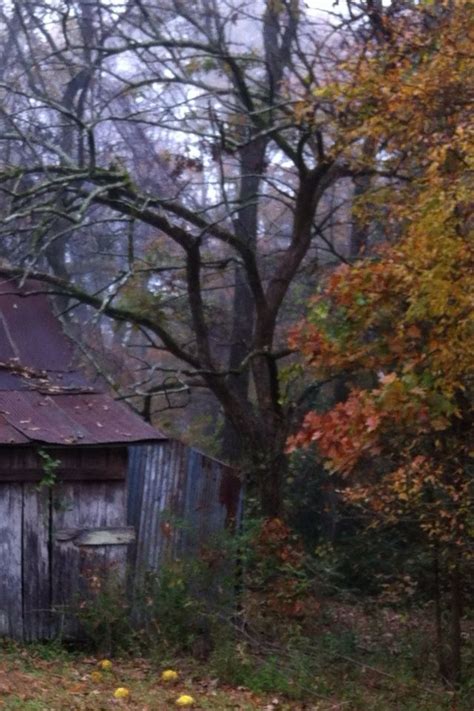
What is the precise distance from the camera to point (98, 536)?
11031 mm

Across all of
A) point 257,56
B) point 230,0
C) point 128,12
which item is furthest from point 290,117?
point 230,0

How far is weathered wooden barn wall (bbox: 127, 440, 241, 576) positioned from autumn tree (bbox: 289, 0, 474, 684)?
5.98ft

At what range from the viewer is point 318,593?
12.4 meters

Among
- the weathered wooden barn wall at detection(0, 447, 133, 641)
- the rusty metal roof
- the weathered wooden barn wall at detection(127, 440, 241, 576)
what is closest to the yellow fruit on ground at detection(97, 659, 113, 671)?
the weathered wooden barn wall at detection(0, 447, 133, 641)

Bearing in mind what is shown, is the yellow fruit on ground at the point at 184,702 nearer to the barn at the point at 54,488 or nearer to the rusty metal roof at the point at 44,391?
the barn at the point at 54,488

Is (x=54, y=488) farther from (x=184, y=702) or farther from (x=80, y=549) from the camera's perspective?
(x=184, y=702)

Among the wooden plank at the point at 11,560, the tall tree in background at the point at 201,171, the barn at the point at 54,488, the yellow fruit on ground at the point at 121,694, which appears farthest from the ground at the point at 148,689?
the tall tree in background at the point at 201,171

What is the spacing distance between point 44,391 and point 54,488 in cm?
104

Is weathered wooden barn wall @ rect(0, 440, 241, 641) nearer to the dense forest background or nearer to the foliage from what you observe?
the foliage

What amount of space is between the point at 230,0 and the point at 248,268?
5462 millimetres

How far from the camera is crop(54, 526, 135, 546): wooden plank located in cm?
1084

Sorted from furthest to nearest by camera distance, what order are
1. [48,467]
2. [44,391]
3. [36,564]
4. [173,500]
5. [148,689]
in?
[173,500], [44,391], [36,564], [48,467], [148,689]

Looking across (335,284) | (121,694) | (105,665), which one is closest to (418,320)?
(335,284)

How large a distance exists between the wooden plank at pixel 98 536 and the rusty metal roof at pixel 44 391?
1.04 m
